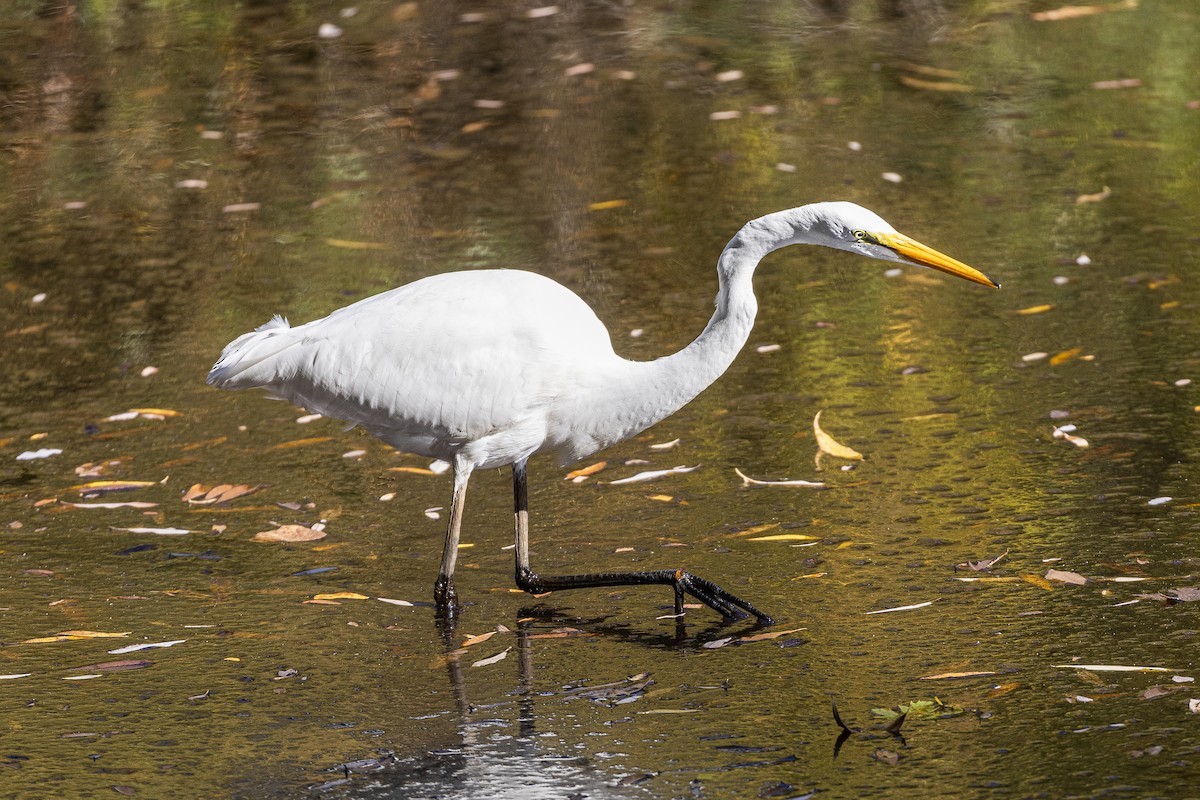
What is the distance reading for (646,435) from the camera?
6758 mm

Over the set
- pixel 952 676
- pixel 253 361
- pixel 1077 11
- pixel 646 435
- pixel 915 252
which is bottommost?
pixel 646 435

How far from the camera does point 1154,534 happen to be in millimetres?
5312

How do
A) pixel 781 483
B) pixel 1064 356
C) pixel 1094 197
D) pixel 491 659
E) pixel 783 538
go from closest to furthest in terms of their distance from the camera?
pixel 491 659 < pixel 783 538 < pixel 781 483 < pixel 1064 356 < pixel 1094 197

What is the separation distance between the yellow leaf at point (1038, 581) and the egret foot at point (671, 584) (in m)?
0.85

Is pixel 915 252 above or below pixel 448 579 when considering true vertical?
above

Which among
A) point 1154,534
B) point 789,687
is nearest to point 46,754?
point 789,687

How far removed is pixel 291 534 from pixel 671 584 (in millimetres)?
1701

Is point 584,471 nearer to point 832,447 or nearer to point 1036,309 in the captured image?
point 832,447

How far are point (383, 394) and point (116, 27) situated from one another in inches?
345

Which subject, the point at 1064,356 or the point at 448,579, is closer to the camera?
the point at 448,579

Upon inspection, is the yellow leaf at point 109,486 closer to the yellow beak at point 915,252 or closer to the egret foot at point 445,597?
the egret foot at point 445,597

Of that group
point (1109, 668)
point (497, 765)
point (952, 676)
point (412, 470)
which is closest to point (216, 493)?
point (412, 470)

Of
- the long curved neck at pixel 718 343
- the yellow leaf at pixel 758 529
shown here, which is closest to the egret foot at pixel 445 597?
the long curved neck at pixel 718 343

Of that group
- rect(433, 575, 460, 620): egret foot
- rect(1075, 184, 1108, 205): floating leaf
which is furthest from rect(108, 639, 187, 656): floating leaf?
rect(1075, 184, 1108, 205): floating leaf
